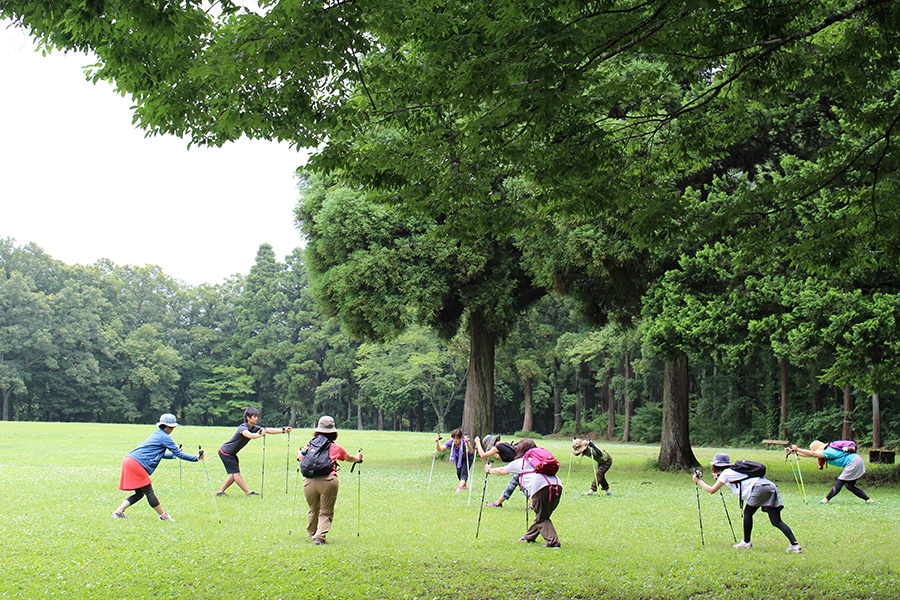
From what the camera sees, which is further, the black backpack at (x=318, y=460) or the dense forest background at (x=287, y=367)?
the dense forest background at (x=287, y=367)

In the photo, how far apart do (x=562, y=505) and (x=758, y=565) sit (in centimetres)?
538

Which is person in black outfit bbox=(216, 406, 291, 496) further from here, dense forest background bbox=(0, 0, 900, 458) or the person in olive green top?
the person in olive green top

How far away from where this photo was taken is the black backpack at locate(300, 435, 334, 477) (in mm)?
8578

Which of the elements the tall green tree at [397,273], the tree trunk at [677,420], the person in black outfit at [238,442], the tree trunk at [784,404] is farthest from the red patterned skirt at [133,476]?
the tree trunk at [784,404]

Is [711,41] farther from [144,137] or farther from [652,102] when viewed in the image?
[144,137]

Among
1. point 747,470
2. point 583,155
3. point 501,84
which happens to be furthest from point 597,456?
point 501,84

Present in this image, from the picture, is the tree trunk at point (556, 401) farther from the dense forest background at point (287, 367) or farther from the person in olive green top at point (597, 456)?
the person in olive green top at point (597, 456)

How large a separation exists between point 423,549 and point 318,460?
1.71 m

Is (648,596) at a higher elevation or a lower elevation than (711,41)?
lower

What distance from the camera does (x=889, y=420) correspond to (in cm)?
3894

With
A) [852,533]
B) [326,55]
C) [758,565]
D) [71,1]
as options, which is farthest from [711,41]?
[852,533]

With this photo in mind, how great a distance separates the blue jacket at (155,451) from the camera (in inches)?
398

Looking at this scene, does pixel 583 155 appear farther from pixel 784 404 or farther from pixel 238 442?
pixel 784 404

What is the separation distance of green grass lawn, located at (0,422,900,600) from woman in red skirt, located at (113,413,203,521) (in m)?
0.34
